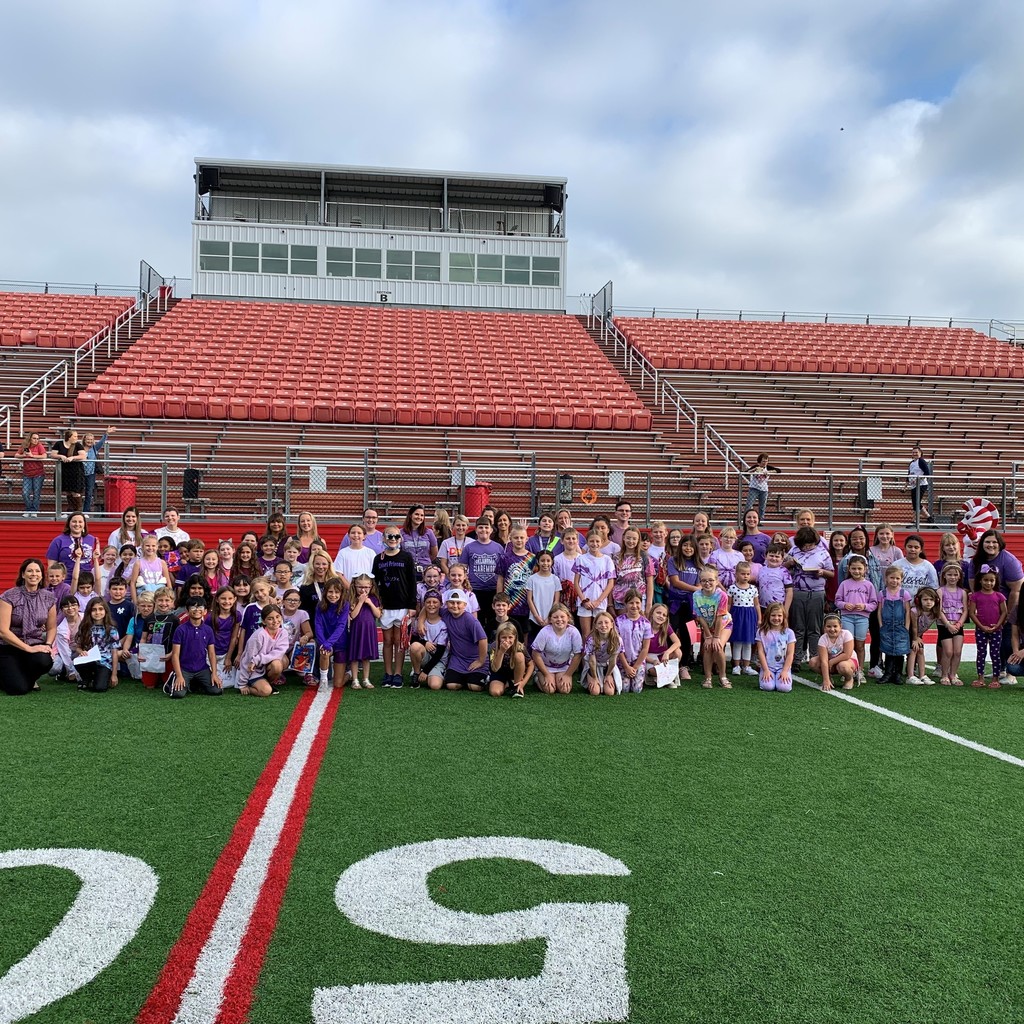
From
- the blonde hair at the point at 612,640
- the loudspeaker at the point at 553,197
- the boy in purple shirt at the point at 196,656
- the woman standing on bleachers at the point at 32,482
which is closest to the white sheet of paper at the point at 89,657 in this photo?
the boy in purple shirt at the point at 196,656

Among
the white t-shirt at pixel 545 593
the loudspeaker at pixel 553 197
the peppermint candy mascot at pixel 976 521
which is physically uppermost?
the loudspeaker at pixel 553 197

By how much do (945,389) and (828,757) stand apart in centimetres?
2151

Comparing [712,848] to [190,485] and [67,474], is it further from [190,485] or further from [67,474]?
[67,474]

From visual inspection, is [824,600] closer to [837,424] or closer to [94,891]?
[94,891]

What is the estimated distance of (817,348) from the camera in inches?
1055

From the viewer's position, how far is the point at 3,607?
726 centimetres

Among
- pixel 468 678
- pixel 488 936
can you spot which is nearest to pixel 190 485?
pixel 468 678

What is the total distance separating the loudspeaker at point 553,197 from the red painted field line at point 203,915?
87.8 feet

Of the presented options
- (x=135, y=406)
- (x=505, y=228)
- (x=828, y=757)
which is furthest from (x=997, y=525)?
(x=505, y=228)

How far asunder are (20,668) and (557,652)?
178 inches

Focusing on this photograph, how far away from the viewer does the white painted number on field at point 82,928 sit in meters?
2.73

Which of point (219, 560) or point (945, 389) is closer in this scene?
point (219, 560)

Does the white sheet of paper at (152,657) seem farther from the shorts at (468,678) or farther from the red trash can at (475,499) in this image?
the red trash can at (475,499)

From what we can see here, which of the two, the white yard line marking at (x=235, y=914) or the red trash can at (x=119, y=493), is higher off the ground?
the red trash can at (x=119, y=493)
